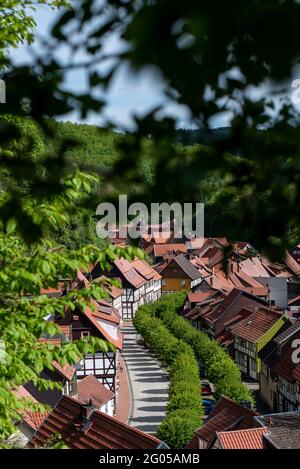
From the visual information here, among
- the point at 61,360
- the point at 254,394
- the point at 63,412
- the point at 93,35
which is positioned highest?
the point at 93,35

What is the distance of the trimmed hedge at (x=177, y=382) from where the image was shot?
1989 cm

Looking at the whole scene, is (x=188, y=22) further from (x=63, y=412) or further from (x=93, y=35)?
(x=63, y=412)

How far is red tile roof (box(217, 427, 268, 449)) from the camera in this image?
15.1 meters

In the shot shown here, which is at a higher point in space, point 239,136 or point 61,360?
point 239,136

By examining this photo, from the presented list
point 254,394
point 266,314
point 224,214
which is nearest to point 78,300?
point 224,214

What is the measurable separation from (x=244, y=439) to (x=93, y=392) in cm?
851

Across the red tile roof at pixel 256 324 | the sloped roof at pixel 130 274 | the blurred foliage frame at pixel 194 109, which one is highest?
the blurred foliage frame at pixel 194 109

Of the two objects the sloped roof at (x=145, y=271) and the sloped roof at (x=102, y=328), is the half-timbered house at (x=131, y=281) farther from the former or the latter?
the sloped roof at (x=102, y=328)

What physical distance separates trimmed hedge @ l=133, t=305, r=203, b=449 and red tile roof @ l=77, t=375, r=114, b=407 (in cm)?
241

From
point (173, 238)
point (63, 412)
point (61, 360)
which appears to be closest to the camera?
point (61, 360)

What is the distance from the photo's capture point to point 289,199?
2.00 m

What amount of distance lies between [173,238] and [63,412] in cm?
5685

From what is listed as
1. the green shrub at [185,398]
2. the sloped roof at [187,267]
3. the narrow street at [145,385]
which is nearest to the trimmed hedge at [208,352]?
the green shrub at [185,398]

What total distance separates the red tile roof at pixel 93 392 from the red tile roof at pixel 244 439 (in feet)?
24.1
